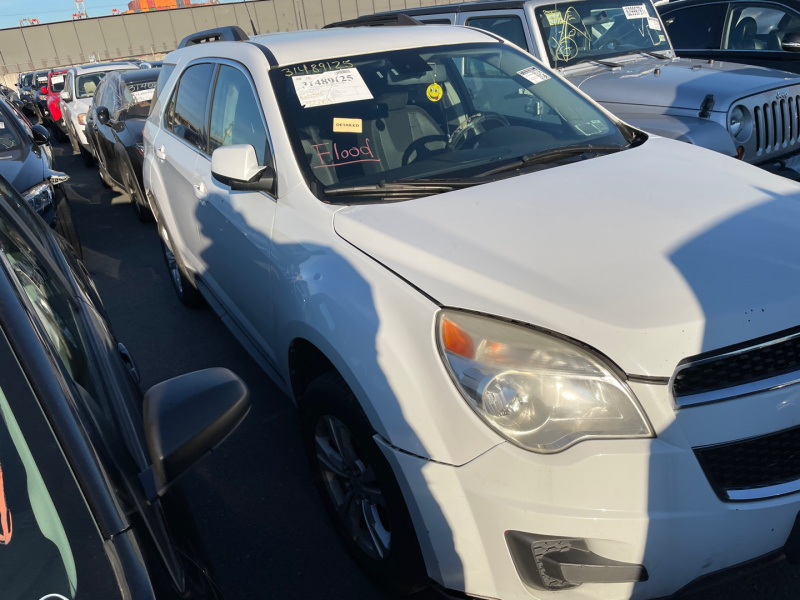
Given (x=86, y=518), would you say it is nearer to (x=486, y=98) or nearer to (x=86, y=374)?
(x=86, y=374)

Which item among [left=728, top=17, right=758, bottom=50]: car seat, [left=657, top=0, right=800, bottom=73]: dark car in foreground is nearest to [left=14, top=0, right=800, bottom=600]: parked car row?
[left=657, top=0, right=800, bottom=73]: dark car in foreground

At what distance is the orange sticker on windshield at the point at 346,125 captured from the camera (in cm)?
283

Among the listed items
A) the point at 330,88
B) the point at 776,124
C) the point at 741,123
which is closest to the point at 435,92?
the point at 330,88

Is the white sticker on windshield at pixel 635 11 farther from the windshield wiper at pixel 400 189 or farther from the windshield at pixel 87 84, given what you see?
the windshield at pixel 87 84

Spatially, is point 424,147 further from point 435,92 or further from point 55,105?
point 55,105

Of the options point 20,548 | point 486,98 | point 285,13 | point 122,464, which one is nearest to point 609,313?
point 122,464

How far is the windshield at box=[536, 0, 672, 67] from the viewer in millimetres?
5949

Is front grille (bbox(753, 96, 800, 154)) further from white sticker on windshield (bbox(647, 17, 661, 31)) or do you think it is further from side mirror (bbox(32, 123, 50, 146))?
side mirror (bbox(32, 123, 50, 146))

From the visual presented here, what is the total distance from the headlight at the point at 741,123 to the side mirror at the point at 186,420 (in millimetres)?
4463

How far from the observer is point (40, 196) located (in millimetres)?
5230

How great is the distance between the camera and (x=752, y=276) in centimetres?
182

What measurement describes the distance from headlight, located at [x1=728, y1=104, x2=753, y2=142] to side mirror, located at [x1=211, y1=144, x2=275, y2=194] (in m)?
3.59

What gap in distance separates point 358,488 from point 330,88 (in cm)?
171

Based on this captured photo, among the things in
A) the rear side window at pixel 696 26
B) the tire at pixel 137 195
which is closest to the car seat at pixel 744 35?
the rear side window at pixel 696 26
